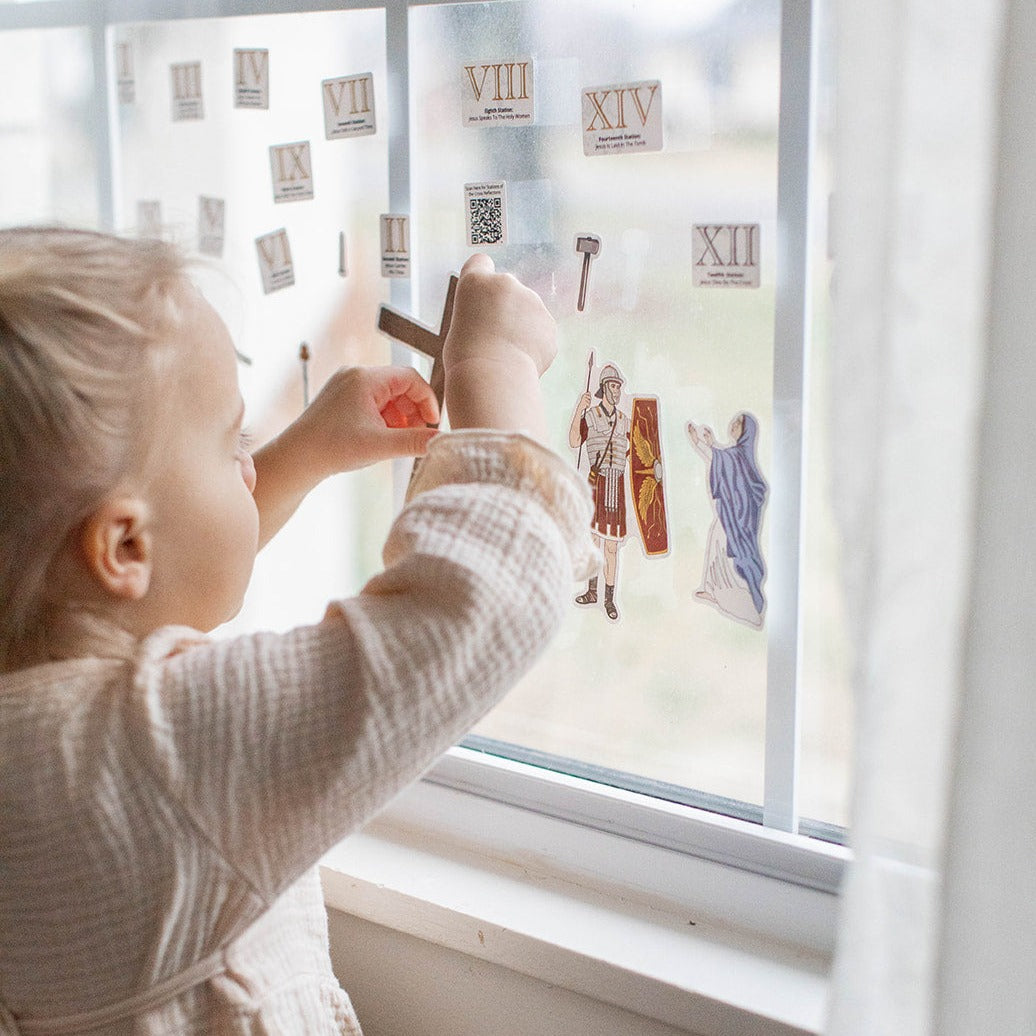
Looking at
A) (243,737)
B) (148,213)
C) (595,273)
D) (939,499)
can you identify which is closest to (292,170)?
(148,213)

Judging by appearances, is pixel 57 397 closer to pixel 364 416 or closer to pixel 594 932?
pixel 364 416

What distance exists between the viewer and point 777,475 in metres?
0.97

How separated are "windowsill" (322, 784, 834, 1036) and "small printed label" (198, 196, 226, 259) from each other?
66 cm

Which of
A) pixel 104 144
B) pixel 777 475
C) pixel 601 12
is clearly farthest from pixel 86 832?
pixel 104 144

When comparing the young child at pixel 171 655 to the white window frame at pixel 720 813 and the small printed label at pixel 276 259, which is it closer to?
the white window frame at pixel 720 813

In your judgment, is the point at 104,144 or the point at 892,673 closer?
the point at 892,673

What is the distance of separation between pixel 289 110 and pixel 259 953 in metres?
0.84

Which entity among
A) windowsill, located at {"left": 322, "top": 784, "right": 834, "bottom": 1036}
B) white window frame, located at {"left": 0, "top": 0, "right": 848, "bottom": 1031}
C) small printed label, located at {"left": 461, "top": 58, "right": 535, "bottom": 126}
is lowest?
windowsill, located at {"left": 322, "top": 784, "right": 834, "bottom": 1036}

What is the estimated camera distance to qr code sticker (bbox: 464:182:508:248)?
1101mm

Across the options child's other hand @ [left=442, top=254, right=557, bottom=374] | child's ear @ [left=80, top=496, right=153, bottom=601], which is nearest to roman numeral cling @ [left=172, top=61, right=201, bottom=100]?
child's other hand @ [left=442, top=254, right=557, bottom=374]

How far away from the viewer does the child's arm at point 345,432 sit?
0.97 meters

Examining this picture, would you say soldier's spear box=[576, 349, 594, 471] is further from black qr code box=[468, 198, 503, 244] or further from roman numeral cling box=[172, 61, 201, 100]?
roman numeral cling box=[172, 61, 201, 100]

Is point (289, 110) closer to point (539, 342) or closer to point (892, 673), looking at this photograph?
point (539, 342)

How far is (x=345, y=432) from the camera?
0.97 meters
